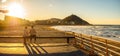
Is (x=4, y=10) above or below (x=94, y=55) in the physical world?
above

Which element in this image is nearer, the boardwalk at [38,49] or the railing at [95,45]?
the railing at [95,45]

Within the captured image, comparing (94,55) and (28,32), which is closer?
(94,55)

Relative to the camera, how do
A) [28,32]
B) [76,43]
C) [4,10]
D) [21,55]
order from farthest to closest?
[4,10]
[28,32]
[76,43]
[21,55]

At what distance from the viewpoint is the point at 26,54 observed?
13.3 meters

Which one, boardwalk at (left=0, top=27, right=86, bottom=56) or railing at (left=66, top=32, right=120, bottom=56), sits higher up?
railing at (left=66, top=32, right=120, bottom=56)

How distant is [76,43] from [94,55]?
6.49m

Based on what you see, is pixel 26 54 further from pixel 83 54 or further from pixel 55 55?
pixel 83 54

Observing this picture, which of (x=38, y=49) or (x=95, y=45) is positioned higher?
(x=95, y=45)

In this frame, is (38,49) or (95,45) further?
(38,49)

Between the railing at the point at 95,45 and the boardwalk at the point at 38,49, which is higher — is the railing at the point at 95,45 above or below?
above

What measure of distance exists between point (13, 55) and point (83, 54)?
3.61 metres

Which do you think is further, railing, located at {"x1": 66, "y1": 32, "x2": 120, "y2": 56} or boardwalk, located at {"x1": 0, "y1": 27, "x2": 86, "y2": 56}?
boardwalk, located at {"x1": 0, "y1": 27, "x2": 86, "y2": 56}

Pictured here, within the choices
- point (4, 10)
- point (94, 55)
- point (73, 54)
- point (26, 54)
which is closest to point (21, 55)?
point (26, 54)

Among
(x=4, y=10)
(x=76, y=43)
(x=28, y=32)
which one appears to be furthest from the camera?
(x=4, y=10)
